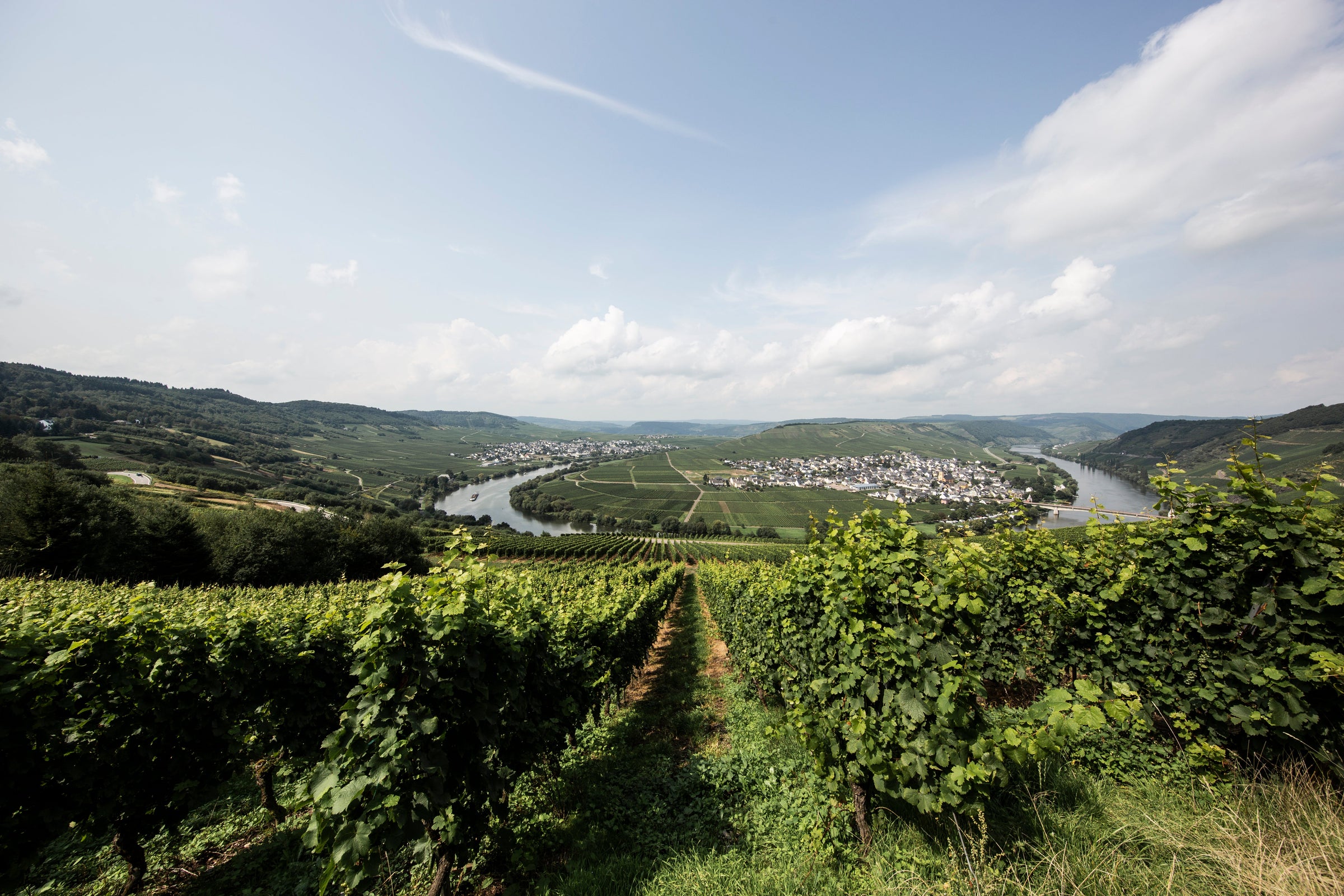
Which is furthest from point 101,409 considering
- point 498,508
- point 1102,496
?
point 1102,496

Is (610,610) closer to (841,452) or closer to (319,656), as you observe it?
(319,656)

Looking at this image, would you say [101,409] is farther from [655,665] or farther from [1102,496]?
[1102,496]

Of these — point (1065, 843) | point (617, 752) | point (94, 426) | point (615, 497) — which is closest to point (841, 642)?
point (1065, 843)

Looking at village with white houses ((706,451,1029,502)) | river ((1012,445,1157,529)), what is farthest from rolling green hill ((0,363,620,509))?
river ((1012,445,1157,529))

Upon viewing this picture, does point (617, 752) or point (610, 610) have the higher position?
point (610, 610)

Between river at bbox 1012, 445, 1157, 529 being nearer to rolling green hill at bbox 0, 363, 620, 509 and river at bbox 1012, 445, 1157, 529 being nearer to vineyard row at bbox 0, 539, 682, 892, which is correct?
vineyard row at bbox 0, 539, 682, 892

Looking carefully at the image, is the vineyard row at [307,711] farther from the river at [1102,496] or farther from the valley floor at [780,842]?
the river at [1102,496]

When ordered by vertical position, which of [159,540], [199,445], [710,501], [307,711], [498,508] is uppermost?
[199,445]
